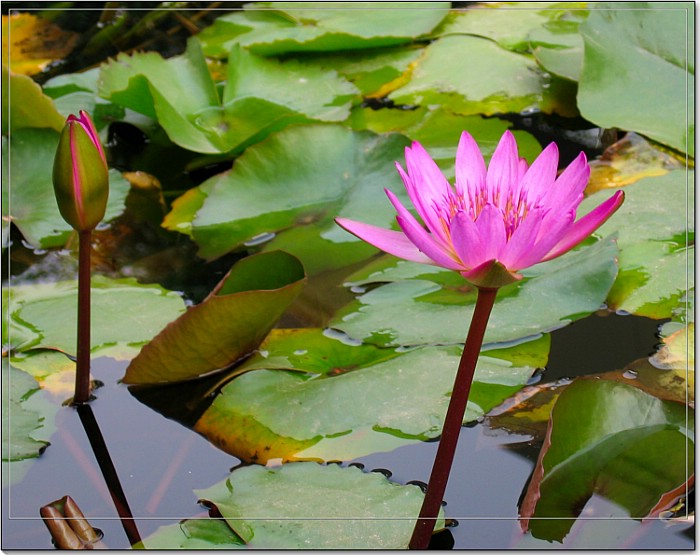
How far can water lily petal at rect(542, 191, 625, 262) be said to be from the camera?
0.66 m

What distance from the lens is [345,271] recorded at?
129 cm

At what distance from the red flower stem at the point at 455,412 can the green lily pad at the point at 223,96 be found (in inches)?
37.5

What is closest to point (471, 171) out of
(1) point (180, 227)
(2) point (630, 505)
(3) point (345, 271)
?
(2) point (630, 505)

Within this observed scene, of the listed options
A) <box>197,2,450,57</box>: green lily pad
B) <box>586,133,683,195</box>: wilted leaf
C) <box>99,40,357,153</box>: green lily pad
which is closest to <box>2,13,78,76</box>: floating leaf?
<box>197,2,450,57</box>: green lily pad

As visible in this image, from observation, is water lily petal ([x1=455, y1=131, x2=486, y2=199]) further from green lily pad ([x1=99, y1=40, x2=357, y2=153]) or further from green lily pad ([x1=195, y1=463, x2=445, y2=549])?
green lily pad ([x1=99, y1=40, x2=357, y2=153])

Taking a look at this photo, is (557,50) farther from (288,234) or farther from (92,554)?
(92,554)

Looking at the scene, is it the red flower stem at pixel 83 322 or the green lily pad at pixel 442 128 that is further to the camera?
the green lily pad at pixel 442 128

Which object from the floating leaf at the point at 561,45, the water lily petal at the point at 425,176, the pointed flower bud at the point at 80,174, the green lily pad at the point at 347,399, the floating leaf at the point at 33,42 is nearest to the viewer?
the water lily petal at the point at 425,176

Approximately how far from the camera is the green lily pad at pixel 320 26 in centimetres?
192

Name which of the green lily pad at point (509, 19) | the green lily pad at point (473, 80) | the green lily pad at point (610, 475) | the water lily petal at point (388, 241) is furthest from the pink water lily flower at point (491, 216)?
the green lily pad at point (509, 19)

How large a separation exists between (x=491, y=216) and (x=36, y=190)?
1143 millimetres

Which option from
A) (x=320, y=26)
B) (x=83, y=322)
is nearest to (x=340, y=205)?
(x=83, y=322)

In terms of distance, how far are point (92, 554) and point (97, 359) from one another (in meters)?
0.37

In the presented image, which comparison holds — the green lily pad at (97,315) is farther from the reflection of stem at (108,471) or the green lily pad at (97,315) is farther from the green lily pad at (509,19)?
the green lily pad at (509,19)
